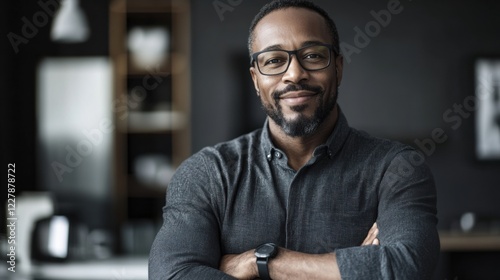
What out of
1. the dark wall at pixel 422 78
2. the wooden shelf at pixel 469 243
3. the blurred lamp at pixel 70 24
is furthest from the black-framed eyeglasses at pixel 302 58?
the dark wall at pixel 422 78

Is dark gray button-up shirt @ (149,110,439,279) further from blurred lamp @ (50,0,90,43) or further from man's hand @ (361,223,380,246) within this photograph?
blurred lamp @ (50,0,90,43)

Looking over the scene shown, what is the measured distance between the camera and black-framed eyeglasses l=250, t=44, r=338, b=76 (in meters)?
1.89

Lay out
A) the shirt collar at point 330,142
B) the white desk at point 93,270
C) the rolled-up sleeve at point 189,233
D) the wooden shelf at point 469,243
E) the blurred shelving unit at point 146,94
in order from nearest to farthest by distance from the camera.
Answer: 1. the rolled-up sleeve at point 189,233
2. the shirt collar at point 330,142
3. the white desk at point 93,270
4. the wooden shelf at point 469,243
5. the blurred shelving unit at point 146,94

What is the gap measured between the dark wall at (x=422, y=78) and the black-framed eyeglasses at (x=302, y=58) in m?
3.99

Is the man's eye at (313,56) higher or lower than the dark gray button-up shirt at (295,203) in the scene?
higher

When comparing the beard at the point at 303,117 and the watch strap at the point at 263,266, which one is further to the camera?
the beard at the point at 303,117

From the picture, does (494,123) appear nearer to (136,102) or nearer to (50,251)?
(136,102)

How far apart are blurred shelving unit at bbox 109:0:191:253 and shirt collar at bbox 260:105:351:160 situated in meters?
3.74

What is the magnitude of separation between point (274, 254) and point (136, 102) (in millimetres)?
4272

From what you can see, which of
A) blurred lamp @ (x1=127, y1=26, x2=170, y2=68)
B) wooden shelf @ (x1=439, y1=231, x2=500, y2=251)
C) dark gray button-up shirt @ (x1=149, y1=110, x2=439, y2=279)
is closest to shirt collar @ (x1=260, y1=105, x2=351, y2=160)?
dark gray button-up shirt @ (x1=149, y1=110, x2=439, y2=279)

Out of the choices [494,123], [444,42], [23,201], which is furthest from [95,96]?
[494,123]

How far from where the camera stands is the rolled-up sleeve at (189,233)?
5.99ft

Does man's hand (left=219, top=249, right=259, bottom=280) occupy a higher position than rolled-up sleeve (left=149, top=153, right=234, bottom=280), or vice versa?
rolled-up sleeve (left=149, top=153, right=234, bottom=280)

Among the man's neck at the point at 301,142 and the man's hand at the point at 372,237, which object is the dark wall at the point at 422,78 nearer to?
the man's neck at the point at 301,142
